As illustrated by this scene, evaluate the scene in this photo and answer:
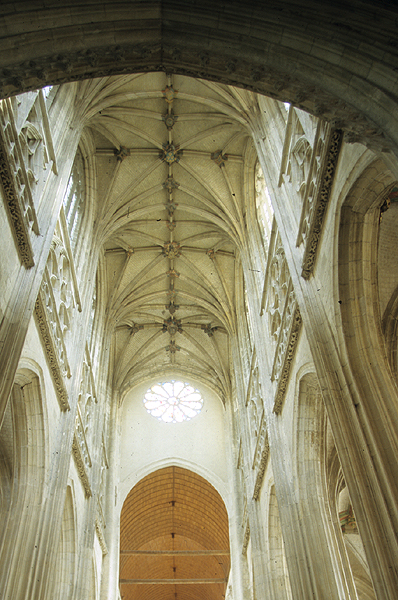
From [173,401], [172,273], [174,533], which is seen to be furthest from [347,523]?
[174,533]

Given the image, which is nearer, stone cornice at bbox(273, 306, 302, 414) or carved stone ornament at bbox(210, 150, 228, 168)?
stone cornice at bbox(273, 306, 302, 414)

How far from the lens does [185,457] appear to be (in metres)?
23.1

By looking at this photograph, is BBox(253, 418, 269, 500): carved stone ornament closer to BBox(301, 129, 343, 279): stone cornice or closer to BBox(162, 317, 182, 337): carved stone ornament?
BBox(301, 129, 343, 279): stone cornice

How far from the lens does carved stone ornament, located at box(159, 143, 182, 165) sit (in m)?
17.7

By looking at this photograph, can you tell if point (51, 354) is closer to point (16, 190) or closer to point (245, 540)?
point (16, 190)

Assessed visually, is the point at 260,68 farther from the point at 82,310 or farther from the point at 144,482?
the point at 144,482

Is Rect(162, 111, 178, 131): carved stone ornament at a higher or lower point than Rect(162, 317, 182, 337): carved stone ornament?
lower

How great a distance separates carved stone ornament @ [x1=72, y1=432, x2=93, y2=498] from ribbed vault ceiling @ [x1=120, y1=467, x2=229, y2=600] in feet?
27.9

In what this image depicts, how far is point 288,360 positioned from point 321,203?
3.80m

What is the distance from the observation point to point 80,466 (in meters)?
14.1

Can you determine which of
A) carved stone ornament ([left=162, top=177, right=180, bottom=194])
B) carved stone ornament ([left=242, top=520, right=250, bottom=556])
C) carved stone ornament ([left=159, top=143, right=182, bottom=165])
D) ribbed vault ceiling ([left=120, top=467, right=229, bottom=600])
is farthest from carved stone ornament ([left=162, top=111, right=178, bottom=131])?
ribbed vault ceiling ([left=120, top=467, right=229, bottom=600])

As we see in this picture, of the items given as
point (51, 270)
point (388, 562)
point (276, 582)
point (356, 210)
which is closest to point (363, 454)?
point (388, 562)

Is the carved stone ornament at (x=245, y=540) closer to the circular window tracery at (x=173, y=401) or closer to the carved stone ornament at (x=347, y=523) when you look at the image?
the carved stone ornament at (x=347, y=523)

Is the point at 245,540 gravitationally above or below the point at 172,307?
below
